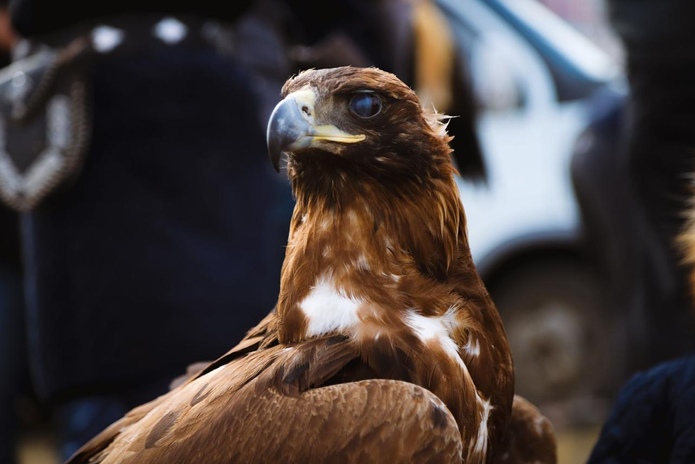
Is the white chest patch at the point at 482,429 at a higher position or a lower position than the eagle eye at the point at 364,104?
lower

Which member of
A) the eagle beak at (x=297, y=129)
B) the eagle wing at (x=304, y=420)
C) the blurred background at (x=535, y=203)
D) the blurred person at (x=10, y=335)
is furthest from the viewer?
the blurred background at (x=535, y=203)

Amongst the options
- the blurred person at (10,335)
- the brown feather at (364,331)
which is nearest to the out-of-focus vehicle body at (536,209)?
the blurred person at (10,335)

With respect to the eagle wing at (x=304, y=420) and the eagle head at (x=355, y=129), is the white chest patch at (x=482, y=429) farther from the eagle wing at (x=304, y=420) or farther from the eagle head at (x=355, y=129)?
the eagle head at (x=355, y=129)

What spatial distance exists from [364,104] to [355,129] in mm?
47

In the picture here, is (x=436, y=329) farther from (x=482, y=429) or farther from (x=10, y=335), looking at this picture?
(x=10, y=335)

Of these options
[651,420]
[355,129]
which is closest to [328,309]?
[355,129]

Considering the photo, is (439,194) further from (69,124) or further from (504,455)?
(69,124)

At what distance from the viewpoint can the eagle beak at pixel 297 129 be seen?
1.86 m

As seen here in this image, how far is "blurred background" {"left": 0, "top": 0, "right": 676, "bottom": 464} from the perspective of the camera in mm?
5906

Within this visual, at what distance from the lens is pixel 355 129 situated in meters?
1.93

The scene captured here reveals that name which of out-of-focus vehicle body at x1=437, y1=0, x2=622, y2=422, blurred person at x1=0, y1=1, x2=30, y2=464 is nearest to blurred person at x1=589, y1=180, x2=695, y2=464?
blurred person at x1=0, y1=1, x2=30, y2=464

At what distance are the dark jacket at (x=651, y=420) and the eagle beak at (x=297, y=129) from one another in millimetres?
798

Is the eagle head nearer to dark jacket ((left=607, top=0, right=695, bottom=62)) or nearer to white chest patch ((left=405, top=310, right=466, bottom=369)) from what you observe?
white chest patch ((left=405, top=310, right=466, bottom=369))

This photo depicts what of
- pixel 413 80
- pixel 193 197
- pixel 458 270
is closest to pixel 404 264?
pixel 458 270
